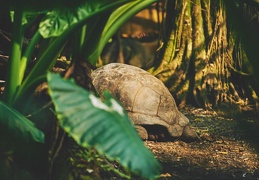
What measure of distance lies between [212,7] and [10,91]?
3.88 meters

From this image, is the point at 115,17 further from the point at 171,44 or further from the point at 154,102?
the point at 171,44

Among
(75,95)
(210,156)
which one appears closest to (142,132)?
(210,156)

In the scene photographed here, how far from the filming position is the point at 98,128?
1013 millimetres

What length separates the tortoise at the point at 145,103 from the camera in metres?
3.57

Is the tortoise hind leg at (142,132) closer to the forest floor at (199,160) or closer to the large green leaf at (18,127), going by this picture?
the forest floor at (199,160)

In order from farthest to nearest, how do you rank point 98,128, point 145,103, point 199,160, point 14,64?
point 145,103 < point 199,160 < point 14,64 < point 98,128

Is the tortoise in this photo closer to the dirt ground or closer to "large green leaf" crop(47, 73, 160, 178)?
the dirt ground

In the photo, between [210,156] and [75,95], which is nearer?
[75,95]

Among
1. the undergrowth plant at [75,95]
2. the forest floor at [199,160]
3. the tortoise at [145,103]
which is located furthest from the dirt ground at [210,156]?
the undergrowth plant at [75,95]

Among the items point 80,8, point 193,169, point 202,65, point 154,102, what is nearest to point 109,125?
point 80,8

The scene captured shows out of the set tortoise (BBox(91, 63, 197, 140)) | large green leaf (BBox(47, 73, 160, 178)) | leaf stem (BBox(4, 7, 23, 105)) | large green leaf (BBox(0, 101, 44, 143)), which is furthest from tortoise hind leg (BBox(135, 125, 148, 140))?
large green leaf (BBox(47, 73, 160, 178))

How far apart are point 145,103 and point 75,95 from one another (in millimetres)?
2532

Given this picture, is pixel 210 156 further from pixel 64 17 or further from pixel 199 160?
pixel 64 17

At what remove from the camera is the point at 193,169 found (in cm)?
273
